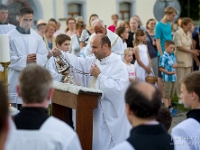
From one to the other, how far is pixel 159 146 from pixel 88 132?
304cm

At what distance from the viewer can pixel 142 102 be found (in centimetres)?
279

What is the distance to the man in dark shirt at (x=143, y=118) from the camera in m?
2.77

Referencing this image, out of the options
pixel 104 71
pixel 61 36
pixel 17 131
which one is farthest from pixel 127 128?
pixel 17 131

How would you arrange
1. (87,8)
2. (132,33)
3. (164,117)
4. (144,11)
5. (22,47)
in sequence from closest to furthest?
(164,117) < (22,47) < (132,33) < (87,8) < (144,11)

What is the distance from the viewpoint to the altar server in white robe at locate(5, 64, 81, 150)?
115 inches

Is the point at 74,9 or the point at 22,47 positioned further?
the point at 74,9

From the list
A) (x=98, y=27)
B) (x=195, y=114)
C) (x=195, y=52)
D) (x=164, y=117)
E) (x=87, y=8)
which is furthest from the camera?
(x=87, y=8)

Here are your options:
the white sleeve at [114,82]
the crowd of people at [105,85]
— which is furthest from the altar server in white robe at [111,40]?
the white sleeve at [114,82]

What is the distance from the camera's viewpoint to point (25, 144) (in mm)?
2961

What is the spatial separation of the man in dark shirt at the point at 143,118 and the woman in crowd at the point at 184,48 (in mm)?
8229

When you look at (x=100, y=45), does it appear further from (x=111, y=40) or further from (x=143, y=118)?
(x=143, y=118)

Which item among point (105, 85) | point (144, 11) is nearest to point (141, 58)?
point (105, 85)

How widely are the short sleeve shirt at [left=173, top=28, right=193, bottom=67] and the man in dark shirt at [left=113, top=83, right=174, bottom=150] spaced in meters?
8.35

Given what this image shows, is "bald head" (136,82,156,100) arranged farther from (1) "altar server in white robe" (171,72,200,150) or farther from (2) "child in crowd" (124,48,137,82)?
(2) "child in crowd" (124,48,137,82)
